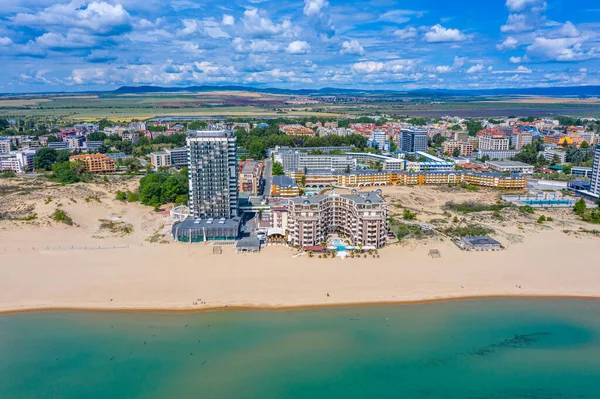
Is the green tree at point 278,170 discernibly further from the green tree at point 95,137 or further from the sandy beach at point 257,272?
the green tree at point 95,137

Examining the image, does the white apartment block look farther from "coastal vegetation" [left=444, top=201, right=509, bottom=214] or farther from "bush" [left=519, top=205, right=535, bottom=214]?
"bush" [left=519, top=205, right=535, bottom=214]

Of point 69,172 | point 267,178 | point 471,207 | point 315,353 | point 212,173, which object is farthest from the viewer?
point 267,178

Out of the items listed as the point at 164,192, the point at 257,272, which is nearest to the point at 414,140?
the point at 164,192

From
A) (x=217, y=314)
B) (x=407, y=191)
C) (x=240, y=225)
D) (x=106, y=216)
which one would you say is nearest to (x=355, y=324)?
(x=217, y=314)

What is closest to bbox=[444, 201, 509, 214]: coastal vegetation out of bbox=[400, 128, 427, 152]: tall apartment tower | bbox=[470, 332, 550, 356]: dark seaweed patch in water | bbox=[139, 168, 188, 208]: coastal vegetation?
bbox=[470, 332, 550, 356]: dark seaweed patch in water

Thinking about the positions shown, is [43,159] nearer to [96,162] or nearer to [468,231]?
[96,162]

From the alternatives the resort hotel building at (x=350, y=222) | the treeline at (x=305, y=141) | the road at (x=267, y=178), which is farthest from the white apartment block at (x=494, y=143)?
the resort hotel building at (x=350, y=222)
